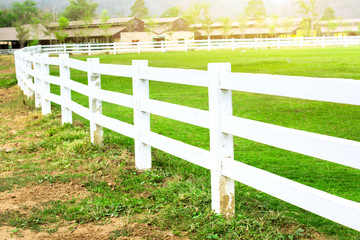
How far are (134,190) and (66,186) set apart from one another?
3.43 ft

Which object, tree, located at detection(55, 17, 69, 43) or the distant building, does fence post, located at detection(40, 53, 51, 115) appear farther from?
the distant building

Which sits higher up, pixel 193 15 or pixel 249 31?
pixel 193 15

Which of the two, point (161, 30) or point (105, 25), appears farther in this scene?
point (161, 30)

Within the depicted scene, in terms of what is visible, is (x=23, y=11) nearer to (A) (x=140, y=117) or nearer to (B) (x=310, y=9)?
(B) (x=310, y=9)

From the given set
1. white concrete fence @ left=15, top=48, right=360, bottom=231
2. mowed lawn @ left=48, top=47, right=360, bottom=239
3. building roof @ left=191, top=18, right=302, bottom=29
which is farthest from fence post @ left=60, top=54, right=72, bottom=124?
building roof @ left=191, top=18, right=302, bottom=29

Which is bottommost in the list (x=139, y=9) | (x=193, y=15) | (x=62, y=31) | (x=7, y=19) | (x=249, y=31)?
(x=249, y=31)

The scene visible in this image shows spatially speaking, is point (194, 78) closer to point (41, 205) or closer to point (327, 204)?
point (327, 204)

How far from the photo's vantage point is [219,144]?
424 centimetres

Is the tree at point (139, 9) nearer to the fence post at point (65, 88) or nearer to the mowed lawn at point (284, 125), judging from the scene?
the mowed lawn at point (284, 125)

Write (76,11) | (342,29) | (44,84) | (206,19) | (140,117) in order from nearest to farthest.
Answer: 1. (140,117)
2. (44,84)
3. (206,19)
4. (342,29)
5. (76,11)

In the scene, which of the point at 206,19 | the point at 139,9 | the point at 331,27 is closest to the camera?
the point at 206,19

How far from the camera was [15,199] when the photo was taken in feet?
18.0

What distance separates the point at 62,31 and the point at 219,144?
3189 inches

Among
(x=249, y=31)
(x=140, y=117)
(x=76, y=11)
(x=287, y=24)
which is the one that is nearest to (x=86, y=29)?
(x=249, y=31)
